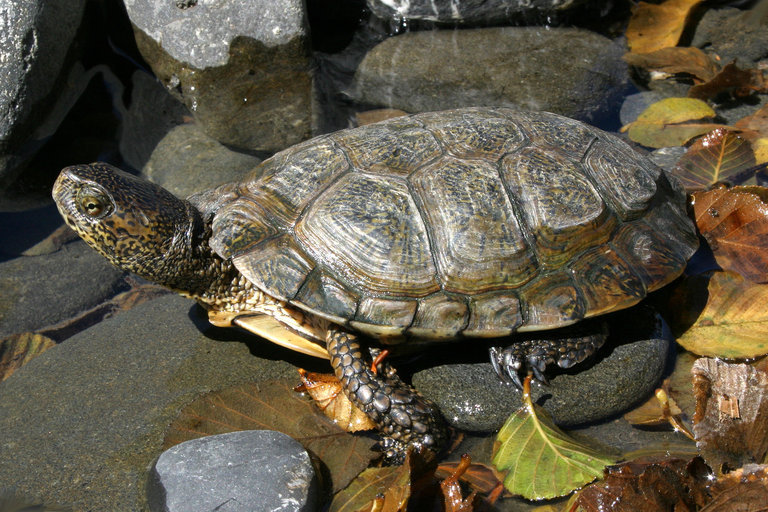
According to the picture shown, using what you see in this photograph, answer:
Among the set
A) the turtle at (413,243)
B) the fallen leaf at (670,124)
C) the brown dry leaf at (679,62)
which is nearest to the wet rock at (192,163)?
the turtle at (413,243)

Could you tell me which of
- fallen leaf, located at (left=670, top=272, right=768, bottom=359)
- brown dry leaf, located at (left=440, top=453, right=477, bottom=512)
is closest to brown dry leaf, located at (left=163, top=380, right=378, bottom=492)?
brown dry leaf, located at (left=440, top=453, right=477, bottom=512)

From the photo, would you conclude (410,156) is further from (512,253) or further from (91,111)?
(91,111)

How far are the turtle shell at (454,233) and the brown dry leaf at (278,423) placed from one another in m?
0.55

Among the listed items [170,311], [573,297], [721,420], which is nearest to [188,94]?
[170,311]

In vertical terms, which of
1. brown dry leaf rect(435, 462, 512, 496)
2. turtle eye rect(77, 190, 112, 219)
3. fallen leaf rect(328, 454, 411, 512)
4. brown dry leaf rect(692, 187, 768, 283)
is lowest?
brown dry leaf rect(435, 462, 512, 496)

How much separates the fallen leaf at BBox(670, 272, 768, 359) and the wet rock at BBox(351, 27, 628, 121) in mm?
2209

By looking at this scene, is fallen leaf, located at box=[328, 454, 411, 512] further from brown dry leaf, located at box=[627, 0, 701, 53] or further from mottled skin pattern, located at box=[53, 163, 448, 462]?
brown dry leaf, located at box=[627, 0, 701, 53]

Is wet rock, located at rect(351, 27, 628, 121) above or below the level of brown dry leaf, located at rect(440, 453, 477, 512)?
above

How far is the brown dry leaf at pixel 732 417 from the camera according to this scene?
7.87ft

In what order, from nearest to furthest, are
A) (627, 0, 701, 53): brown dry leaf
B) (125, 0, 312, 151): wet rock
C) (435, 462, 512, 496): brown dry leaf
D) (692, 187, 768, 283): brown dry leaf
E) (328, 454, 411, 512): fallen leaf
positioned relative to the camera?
1. (328, 454, 411, 512): fallen leaf
2. (435, 462, 512, 496): brown dry leaf
3. (692, 187, 768, 283): brown dry leaf
4. (125, 0, 312, 151): wet rock
5. (627, 0, 701, 53): brown dry leaf

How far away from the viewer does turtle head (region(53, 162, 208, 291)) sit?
9.78 ft

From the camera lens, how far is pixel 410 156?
120 inches

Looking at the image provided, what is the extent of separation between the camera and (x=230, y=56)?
541 centimetres

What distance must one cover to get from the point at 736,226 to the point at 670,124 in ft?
4.99
